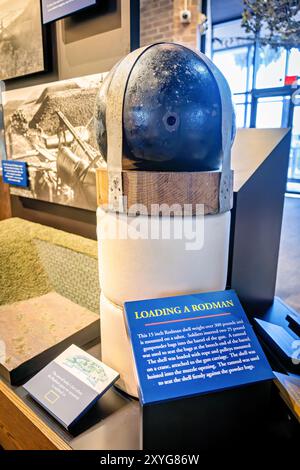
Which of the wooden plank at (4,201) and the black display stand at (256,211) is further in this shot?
the wooden plank at (4,201)

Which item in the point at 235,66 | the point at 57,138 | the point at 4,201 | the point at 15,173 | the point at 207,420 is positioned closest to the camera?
the point at 207,420

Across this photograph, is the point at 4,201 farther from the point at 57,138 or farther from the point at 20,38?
the point at 20,38

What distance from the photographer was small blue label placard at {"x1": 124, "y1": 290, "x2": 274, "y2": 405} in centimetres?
71

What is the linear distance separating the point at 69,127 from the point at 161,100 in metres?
1.06

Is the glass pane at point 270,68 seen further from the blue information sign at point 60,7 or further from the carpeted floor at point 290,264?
the blue information sign at point 60,7

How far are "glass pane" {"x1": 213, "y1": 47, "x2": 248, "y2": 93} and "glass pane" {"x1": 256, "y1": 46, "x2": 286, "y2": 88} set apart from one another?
0.43 meters

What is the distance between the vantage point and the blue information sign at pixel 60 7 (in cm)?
145

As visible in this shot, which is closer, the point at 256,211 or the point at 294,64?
the point at 256,211

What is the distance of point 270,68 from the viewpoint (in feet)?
27.2

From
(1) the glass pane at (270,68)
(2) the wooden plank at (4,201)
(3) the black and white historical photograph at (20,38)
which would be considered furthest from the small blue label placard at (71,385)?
(1) the glass pane at (270,68)

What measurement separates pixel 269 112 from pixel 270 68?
1.05m

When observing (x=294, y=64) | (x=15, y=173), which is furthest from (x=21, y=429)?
(x=294, y=64)

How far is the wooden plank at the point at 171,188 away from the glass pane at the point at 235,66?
901 centimetres
